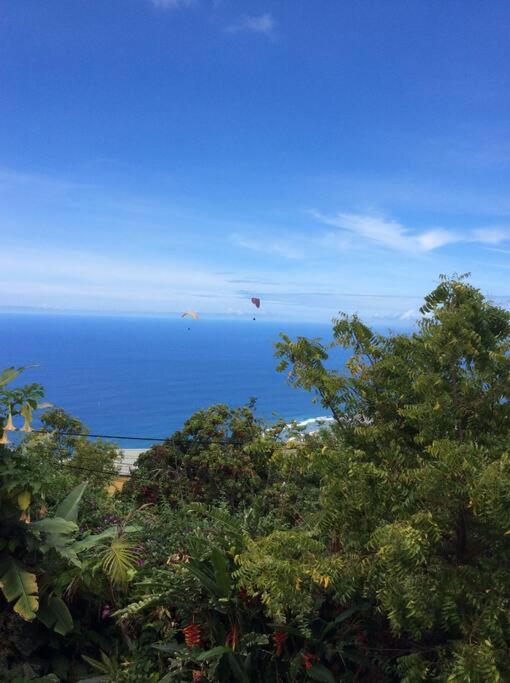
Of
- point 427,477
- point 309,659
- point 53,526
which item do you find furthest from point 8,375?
point 427,477

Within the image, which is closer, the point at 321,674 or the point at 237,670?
the point at 321,674

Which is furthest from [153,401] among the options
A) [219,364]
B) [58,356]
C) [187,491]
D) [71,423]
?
[187,491]

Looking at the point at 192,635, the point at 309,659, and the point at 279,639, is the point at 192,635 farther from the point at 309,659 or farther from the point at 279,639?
the point at 309,659

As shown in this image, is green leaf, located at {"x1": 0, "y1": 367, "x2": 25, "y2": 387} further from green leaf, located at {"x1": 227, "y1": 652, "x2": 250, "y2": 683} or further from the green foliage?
the green foliage

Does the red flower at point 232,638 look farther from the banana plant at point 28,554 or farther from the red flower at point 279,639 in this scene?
the banana plant at point 28,554

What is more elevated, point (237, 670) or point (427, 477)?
point (427, 477)

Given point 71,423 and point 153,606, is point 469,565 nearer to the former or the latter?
point 153,606
